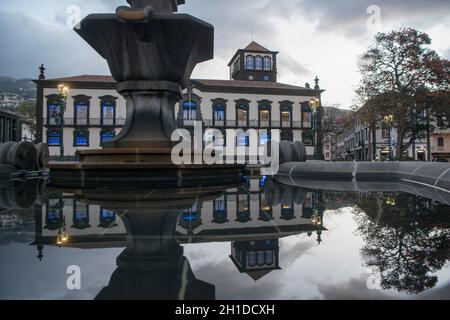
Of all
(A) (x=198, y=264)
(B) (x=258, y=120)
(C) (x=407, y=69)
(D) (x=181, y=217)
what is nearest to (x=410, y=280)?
(A) (x=198, y=264)

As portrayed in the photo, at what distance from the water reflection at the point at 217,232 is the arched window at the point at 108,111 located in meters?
35.7

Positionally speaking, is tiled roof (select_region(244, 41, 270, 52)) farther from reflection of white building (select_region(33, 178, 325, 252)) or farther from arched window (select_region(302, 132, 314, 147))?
reflection of white building (select_region(33, 178, 325, 252))

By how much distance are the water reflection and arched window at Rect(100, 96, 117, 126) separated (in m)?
35.7

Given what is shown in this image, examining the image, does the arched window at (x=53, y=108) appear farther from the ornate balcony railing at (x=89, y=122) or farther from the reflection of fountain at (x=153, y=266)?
the reflection of fountain at (x=153, y=266)

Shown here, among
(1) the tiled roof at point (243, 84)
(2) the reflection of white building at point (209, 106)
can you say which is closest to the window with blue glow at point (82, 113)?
(2) the reflection of white building at point (209, 106)

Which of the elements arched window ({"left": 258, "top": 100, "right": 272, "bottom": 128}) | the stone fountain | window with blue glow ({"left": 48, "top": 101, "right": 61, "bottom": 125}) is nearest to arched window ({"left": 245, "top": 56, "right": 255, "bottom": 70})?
arched window ({"left": 258, "top": 100, "right": 272, "bottom": 128})

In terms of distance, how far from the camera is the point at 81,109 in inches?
1500

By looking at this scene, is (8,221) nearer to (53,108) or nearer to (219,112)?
(219,112)

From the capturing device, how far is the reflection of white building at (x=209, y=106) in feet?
122

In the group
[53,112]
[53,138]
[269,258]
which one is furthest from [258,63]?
[269,258]
